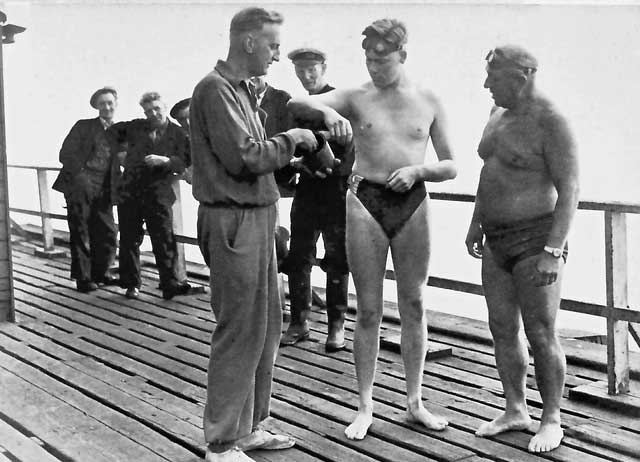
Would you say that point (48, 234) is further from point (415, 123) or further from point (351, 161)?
point (415, 123)

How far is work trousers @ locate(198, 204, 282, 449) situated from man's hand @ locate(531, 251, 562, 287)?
3.45 feet

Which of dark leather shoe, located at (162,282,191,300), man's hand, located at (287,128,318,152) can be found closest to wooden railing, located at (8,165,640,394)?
man's hand, located at (287,128,318,152)

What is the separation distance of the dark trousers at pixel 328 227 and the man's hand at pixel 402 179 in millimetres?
1608

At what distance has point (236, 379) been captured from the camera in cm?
299

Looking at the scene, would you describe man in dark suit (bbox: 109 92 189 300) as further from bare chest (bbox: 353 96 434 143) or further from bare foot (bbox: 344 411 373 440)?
bare foot (bbox: 344 411 373 440)

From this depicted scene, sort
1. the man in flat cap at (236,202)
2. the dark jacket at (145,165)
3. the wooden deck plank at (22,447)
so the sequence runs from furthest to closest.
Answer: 1. the dark jacket at (145,165)
2. the wooden deck plank at (22,447)
3. the man in flat cap at (236,202)

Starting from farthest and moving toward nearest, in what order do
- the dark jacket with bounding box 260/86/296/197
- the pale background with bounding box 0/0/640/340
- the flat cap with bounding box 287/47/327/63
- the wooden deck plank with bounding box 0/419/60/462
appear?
the pale background with bounding box 0/0/640/340 → the dark jacket with bounding box 260/86/296/197 → the flat cap with bounding box 287/47/327/63 → the wooden deck plank with bounding box 0/419/60/462

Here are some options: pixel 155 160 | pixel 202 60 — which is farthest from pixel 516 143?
pixel 202 60

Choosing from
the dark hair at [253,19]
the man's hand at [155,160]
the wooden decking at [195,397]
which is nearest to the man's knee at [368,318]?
the wooden decking at [195,397]

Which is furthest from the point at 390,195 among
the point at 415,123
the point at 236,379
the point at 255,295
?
the point at 236,379

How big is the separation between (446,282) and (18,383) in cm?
252

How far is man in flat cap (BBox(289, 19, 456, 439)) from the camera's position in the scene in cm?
343

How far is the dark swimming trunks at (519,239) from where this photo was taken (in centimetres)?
320

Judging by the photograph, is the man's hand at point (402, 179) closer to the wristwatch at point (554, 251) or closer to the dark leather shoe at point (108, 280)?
the wristwatch at point (554, 251)
